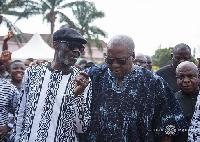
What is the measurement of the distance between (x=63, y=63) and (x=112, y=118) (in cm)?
78

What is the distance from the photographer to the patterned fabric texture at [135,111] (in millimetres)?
2260

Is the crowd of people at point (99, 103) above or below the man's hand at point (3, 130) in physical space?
above

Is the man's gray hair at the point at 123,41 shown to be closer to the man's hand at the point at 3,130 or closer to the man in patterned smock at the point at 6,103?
the man in patterned smock at the point at 6,103

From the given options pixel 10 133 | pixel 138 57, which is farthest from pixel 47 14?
pixel 10 133

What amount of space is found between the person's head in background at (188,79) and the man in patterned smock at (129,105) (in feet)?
2.83

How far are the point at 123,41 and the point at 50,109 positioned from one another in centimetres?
96

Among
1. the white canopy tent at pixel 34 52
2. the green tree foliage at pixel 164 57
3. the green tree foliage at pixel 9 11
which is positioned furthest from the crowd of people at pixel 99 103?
the green tree foliage at pixel 164 57

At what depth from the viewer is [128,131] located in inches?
88.8

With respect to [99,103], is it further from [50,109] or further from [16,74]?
[16,74]

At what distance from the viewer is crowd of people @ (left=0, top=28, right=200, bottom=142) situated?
2.29 meters

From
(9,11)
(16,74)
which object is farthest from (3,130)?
(9,11)

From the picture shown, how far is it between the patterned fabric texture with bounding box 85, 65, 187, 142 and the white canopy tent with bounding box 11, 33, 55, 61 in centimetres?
1170

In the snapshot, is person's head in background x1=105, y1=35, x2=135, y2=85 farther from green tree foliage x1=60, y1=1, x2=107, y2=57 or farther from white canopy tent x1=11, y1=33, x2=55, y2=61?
green tree foliage x1=60, y1=1, x2=107, y2=57

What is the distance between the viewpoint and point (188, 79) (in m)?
3.20
